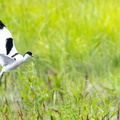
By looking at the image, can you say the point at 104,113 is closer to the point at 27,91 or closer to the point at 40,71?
the point at 27,91

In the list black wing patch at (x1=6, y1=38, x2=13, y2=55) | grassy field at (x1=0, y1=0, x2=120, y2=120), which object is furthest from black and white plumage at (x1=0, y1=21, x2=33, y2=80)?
grassy field at (x1=0, y1=0, x2=120, y2=120)

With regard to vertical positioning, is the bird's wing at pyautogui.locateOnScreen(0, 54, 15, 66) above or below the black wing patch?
below

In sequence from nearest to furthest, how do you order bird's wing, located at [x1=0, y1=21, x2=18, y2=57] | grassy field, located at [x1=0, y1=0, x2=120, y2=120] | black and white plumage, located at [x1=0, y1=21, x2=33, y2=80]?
black and white plumage, located at [x1=0, y1=21, x2=33, y2=80] < bird's wing, located at [x1=0, y1=21, x2=18, y2=57] < grassy field, located at [x1=0, y1=0, x2=120, y2=120]

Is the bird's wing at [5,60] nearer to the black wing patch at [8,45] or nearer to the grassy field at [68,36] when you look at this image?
the black wing patch at [8,45]

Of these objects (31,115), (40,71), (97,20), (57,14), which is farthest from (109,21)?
(31,115)

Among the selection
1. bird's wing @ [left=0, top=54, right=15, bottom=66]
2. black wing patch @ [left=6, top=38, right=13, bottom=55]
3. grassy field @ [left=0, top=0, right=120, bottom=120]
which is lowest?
bird's wing @ [left=0, top=54, right=15, bottom=66]

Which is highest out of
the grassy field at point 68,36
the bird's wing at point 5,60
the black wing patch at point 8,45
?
the grassy field at point 68,36

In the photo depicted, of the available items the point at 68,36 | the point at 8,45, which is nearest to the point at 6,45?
the point at 8,45

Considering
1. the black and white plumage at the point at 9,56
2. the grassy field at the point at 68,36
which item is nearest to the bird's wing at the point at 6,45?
the black and white plumage at the point at 9,56

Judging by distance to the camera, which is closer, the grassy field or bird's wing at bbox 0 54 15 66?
bird's wing at bbox 0 54 15 66

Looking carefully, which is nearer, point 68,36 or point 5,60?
point 5,60

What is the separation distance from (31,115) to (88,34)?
2.86m

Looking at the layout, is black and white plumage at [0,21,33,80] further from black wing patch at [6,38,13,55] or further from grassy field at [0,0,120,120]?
grassy field at [0,0,120,120]

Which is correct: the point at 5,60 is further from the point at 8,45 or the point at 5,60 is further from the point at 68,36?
the point at 68,36
